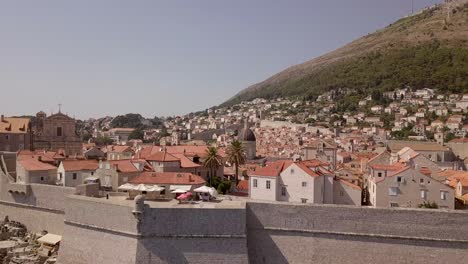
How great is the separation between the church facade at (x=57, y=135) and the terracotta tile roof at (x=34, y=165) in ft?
64.3

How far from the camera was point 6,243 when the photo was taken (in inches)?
1221

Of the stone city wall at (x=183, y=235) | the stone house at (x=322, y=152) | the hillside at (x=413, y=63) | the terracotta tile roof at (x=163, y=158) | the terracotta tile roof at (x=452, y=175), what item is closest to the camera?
the stone city wall at (x=183, y=235)

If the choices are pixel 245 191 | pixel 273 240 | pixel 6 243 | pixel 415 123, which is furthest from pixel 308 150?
pixel 415 123

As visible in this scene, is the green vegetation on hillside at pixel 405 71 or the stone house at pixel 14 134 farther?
the green vegetation on hillside at pixel 405 71

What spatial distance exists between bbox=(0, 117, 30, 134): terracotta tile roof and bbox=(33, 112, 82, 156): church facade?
230 cm

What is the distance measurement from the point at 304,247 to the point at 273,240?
1.71 metres

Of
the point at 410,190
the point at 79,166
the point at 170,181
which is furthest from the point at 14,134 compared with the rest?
the point at 410,190

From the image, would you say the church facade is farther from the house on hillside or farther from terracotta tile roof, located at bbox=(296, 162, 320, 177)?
terracotta tile roof, located at bbox=(296, 162, 320, 177)

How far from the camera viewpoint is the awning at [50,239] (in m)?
30.0

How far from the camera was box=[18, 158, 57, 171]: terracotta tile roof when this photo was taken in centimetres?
3444

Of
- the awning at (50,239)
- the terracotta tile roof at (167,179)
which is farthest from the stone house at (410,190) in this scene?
the awning at (50,239)

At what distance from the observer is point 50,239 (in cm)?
3041

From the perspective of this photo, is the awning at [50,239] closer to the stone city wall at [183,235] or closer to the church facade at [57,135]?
the stone city wall at [183,235]

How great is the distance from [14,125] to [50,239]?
95.3 feet
